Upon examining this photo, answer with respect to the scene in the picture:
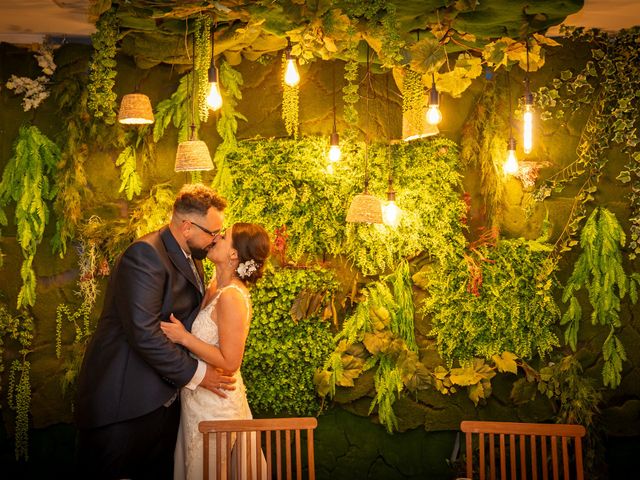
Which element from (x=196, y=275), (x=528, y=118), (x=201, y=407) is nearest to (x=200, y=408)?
(x=201, y=407)

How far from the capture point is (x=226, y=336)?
3.83 meters

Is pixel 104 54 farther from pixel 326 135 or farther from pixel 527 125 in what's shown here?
pixel 527 125

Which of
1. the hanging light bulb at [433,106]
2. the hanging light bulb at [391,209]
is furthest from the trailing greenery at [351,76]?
the hanging light bulb at [391,209]

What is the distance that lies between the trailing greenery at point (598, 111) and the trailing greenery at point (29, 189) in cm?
349

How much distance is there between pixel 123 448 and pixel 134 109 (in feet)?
7.11

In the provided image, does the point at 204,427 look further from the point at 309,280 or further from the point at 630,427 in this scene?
the point at 630,427

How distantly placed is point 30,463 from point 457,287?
331 cm

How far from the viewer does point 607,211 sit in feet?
16.0

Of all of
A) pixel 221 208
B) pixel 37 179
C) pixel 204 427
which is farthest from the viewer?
pixel 37 179

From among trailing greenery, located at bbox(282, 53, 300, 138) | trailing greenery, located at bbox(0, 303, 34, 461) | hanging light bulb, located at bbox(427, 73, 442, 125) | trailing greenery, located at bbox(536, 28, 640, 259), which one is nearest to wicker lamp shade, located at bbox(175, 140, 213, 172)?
trailing greenery, located at bbox(282, 53, 300, 138)

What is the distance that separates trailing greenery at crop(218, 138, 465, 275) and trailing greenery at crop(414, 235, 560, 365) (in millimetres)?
212

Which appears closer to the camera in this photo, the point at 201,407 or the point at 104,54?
the point at 201,407

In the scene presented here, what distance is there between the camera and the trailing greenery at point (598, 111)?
4.73 meters

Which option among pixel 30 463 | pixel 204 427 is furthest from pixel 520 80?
pixel 30 463
